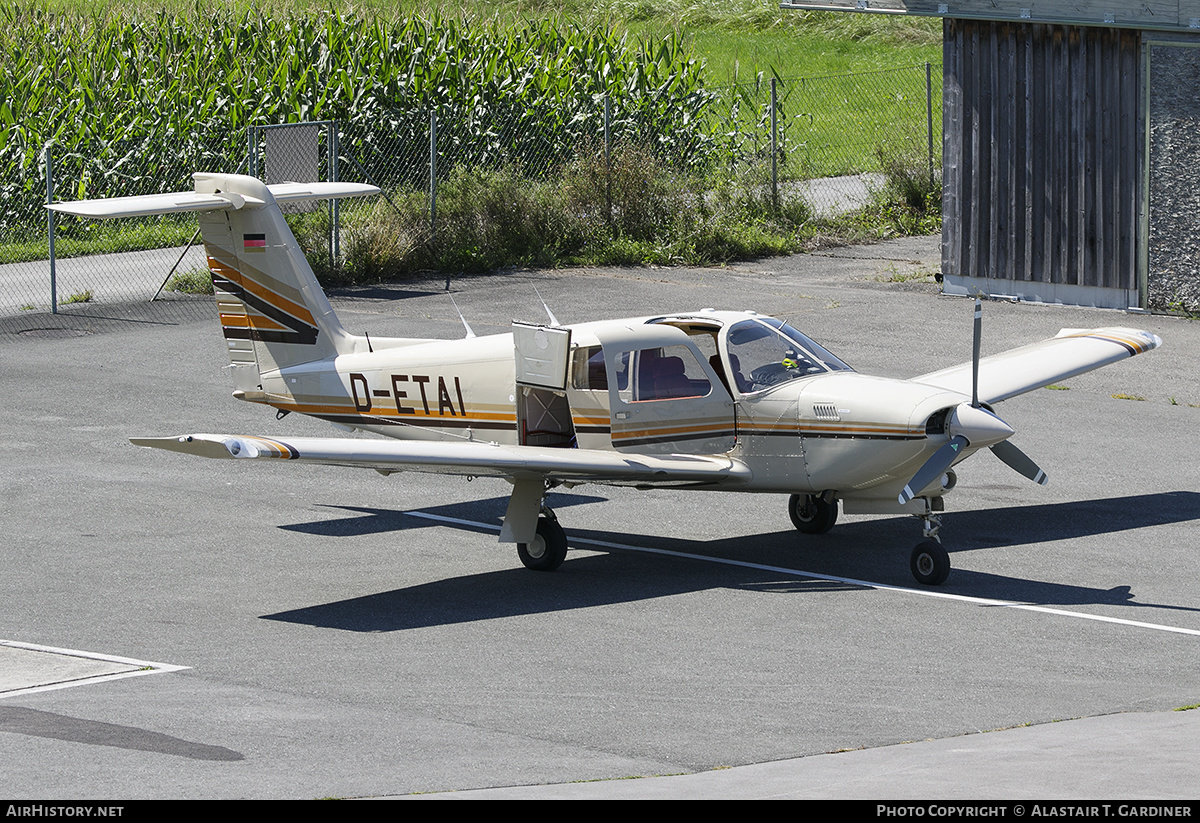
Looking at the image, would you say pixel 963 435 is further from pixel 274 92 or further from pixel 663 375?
pixel 274 92

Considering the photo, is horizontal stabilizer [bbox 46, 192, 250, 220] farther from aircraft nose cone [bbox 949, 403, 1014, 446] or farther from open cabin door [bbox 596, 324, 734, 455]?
aircraft nose cone [bbox 949, 403, 1014, 446]

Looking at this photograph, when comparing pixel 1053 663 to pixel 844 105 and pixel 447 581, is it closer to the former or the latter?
pixel 447 581

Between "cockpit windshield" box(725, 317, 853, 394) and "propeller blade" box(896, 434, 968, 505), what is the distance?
1.33 metres

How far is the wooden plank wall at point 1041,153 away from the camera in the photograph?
72.7 ft

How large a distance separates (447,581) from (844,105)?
32135 mm

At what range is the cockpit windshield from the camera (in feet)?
41.4

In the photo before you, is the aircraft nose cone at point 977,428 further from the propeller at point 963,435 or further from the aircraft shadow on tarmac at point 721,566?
the aircraft shadow on tarmac at point 721,566

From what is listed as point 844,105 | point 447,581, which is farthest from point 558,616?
point 844,105

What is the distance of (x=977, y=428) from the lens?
1176 cm

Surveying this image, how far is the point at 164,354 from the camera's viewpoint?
20.5m

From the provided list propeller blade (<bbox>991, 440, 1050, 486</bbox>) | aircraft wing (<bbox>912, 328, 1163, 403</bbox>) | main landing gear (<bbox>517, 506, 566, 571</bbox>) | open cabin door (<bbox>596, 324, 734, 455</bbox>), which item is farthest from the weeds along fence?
propeller blade (<bbox>991, 440, 1050, 486</bbox>)

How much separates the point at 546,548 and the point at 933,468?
297cm

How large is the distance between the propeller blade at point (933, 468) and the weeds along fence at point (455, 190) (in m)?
14.8

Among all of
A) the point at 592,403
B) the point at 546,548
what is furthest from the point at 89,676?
the point at 592,403
